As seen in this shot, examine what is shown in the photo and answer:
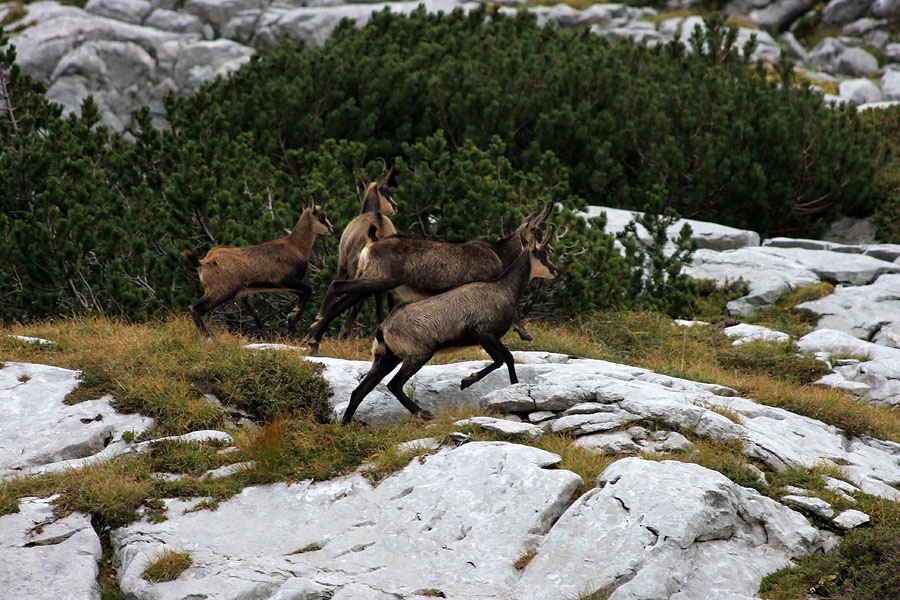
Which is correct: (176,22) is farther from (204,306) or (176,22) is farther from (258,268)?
(204,306)

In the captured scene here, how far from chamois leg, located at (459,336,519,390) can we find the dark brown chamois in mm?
2006

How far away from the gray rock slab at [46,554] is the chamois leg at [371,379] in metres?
2.43

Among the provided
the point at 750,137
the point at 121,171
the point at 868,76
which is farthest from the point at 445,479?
the point at 868,76

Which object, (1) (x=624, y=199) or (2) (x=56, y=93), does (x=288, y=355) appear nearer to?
(1) (x=624, y=199)

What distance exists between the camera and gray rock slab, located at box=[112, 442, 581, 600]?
5793 millimetres

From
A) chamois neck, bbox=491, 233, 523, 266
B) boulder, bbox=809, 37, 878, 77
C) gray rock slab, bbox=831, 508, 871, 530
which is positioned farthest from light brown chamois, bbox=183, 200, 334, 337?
boulder, bbox=809, 37, 878, 77

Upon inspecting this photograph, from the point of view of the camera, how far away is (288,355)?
29.7 feet

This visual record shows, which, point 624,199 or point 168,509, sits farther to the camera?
point 624,199

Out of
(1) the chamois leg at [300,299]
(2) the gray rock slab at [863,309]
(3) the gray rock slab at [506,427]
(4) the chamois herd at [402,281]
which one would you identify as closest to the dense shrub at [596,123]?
(2) the gray rock slab at [863,309]

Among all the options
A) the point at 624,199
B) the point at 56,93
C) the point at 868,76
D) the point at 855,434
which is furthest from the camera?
the point at 868,76

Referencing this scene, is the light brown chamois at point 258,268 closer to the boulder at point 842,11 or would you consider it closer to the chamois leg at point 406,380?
the chamois leg at point 406,380

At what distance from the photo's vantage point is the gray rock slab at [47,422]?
7504 millimetres

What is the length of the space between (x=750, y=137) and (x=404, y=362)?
14.8 m

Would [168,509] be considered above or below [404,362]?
below
